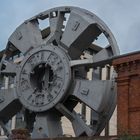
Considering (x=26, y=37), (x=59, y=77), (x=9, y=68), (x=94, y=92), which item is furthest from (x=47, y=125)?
(x=26, y=37)

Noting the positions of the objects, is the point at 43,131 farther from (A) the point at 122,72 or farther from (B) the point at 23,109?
(A) the point at 122,72

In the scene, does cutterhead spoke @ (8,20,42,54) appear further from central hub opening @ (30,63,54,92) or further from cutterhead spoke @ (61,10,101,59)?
cutterhead spoke @ (61,10,101,59)

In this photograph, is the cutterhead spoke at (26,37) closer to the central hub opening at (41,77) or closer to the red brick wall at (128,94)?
the central hub opening at (41,77)

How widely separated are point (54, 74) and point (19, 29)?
4397 millimetres

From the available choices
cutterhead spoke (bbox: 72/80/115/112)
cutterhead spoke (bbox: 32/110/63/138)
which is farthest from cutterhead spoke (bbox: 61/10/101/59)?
cutterhead spoke (bbox: 32/110/63/138)

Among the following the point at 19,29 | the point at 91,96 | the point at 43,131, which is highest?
the point at 19,29

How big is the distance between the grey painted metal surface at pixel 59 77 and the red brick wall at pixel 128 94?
209 cm

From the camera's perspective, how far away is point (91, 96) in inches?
970

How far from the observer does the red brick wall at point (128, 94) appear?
21.3 m

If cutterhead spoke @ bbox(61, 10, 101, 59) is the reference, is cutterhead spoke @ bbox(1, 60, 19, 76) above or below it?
below

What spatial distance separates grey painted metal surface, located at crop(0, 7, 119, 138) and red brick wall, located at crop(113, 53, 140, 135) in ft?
6.86

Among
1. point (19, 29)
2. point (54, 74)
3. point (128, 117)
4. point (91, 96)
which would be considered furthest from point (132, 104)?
point (19, 29)

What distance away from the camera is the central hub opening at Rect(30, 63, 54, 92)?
26.3m

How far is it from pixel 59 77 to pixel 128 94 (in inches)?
190
